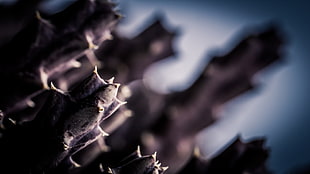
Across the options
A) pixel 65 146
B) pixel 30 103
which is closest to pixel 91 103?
pixel 65 146

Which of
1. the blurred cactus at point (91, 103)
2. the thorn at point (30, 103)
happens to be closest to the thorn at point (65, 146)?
the blurred cactus at point (91, 103)

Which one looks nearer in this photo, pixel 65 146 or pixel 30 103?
pixel 65 146

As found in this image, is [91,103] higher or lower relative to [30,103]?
lower

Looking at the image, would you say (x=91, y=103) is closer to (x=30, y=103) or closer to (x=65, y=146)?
(x=65, y=146)

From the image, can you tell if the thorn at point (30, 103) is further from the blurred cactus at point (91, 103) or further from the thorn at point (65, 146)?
the thorn at point (65, 146)

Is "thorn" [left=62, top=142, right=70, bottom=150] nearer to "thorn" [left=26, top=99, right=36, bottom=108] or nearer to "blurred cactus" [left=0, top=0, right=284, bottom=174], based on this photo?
"blurred cactus" [left=0, top=0, right=284, bottom=174]

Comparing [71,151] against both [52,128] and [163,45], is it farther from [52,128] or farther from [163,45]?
[163,45]

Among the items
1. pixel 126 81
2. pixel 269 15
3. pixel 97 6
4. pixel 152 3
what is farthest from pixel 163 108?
pixel 269 15

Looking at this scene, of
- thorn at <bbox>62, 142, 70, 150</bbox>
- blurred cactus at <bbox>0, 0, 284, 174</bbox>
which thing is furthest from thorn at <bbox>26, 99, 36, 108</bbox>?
thorn at <bbox>62, 142, 70, 150</bbox>
